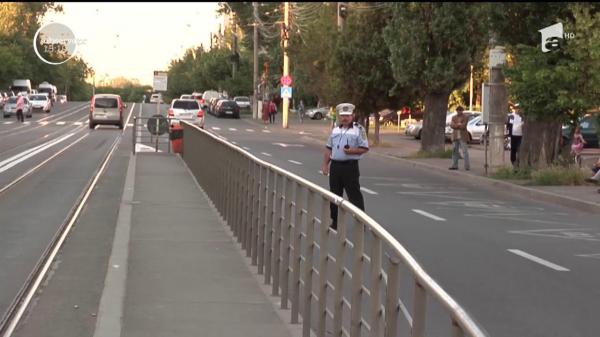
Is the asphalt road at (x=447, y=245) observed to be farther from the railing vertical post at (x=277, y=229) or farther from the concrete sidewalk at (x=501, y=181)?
the railing vertical post at (x=277, y=229)

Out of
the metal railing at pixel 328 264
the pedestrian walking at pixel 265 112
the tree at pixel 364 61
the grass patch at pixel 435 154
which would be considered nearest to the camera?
the metal railing at pixel 328 264

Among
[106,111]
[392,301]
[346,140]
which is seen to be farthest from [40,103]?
[392,301]

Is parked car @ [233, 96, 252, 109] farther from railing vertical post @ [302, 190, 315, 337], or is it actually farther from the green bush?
railing vertical post @ [302, 190, 315, 337]

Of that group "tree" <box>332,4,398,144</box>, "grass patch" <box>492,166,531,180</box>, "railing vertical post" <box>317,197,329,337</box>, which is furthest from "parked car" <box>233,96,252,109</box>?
"railing vertical post" <box>317,197,329,337</box>

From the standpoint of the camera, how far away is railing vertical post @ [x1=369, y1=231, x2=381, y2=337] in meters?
4.90

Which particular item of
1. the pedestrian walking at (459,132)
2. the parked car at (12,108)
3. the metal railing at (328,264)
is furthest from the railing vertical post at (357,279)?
the parked car at (12,108)

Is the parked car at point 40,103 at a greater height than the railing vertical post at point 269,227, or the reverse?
the parked car at point 40,103

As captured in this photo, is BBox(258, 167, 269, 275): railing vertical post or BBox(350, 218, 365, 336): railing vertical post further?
BBox(258, 167, 269, 275): railing vertical post

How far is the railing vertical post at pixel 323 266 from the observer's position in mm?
6453

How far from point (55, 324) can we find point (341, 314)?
2.43m

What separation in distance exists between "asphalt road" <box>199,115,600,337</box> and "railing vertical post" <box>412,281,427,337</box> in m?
3.33

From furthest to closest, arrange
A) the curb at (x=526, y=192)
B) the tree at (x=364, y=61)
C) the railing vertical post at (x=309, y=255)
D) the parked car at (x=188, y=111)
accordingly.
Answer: the parked car at (x=188, y=111), the tree at (x=364, y=61), the curb at (x=526, y=192), the railing vertical post at (x=309, y=255)

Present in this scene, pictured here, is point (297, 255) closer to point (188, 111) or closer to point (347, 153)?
point (347, 153)

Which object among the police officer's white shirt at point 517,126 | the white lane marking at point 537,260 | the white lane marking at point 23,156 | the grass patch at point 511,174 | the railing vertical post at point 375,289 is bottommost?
the white lane marking at point 23,156
